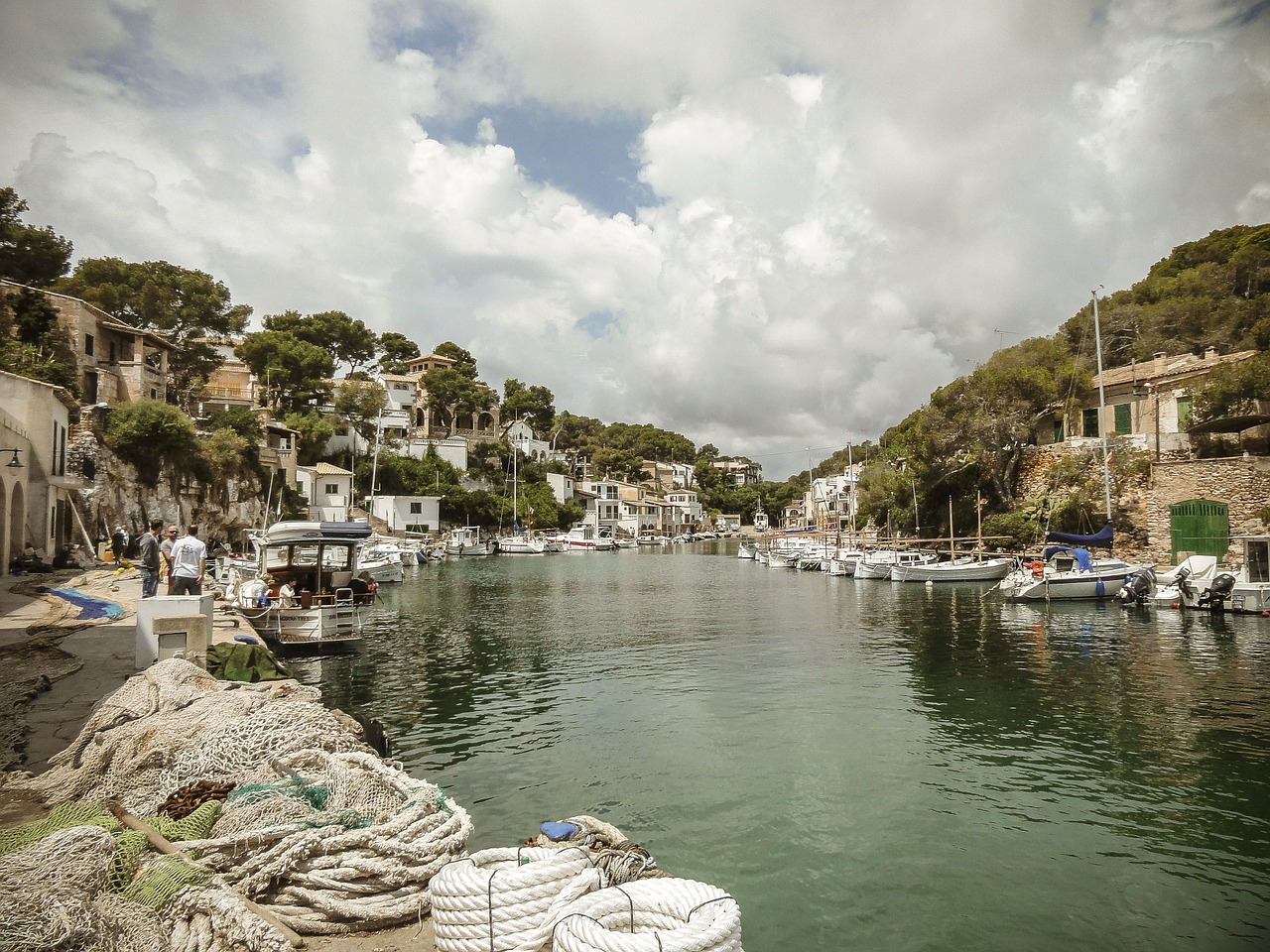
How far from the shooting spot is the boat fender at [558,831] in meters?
5.40

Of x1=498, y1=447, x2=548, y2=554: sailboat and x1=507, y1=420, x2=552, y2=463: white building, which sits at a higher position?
x1=507, y1=420, x2=552, y2=463: white building

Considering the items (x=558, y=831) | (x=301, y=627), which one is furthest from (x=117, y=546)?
(x=558, y=831)

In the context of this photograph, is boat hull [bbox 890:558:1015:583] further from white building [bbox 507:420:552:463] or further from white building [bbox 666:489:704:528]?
white building [bbox 666:489:704:528]

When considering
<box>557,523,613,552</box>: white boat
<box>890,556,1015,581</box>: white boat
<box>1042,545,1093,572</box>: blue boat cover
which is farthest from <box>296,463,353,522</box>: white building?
<box>1042,545,1093,572</box>: blue boat cover

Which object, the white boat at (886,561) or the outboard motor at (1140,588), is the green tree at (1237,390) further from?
the white boat at (886,561)

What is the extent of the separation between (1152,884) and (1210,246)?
57.1 m

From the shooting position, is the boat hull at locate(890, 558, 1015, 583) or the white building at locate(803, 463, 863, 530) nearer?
the boat hull at locate(890, 558, 1015, 583)

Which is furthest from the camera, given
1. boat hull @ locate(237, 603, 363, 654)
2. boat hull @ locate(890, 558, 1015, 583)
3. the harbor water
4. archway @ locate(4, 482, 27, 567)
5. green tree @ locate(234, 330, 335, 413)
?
green tree @ locate(234, 330, 335, 413)

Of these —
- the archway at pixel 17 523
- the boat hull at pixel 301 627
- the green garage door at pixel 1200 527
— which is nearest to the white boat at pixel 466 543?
the archway at pixel 17 523

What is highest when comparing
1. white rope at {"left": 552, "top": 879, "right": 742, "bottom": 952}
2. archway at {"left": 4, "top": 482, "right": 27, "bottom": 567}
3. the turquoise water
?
archway at {"left": 4, "top": 482, "right": 27, "bottom": 567}

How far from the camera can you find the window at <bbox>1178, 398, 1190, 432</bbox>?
1389 inches

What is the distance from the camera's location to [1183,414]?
119ft

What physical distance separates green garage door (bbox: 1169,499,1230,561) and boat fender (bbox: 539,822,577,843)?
34.1 meters

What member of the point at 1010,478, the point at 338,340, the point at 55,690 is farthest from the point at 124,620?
the point at 338,340
